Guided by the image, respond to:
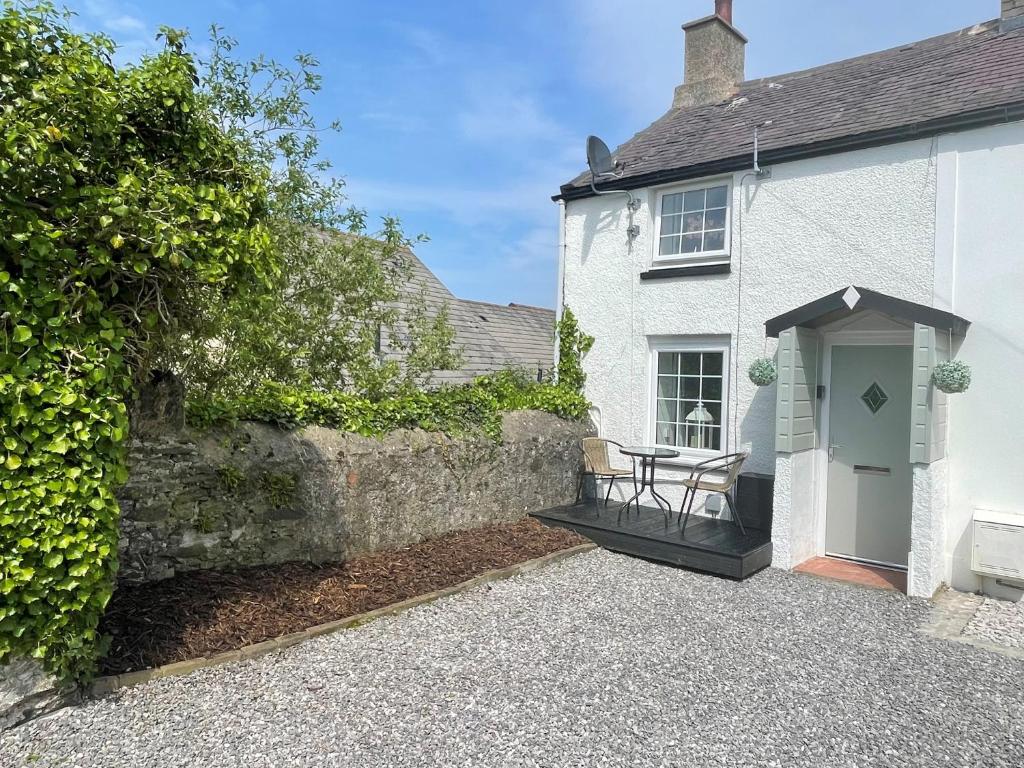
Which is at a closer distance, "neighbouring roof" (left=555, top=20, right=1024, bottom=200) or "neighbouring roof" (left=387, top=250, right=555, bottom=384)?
"neighbouring roof" (left=555, top=20, right=1024, bottom=200)

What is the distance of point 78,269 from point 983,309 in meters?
7.94

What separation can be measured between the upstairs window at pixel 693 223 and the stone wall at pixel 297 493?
138 inches

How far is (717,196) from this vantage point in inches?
354

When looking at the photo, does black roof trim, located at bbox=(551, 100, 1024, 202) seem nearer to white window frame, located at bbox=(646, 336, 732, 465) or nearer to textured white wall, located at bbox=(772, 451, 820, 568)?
white window frame, located at bbox=(646, 336, 732, 465)

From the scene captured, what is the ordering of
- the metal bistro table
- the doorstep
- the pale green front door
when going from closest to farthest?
1. the doorstep
2. the pale green front door
3. the metal bistro table

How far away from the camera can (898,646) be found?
536 centimetres

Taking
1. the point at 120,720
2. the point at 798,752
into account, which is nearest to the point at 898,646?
the point at 798,752

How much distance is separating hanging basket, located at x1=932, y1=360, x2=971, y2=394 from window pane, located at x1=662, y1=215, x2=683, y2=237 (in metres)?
4.05

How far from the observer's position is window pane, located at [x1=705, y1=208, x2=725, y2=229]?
29.4 ft

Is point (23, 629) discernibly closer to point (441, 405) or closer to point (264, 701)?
point (264, 701)

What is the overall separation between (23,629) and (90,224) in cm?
224

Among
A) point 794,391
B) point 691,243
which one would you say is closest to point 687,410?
point 794,391

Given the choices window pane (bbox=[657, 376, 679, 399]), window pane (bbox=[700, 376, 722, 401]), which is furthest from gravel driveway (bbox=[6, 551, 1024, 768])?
window pane (bbox=[657, 376, 679, 399])

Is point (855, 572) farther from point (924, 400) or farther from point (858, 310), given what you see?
point (858, 310)
